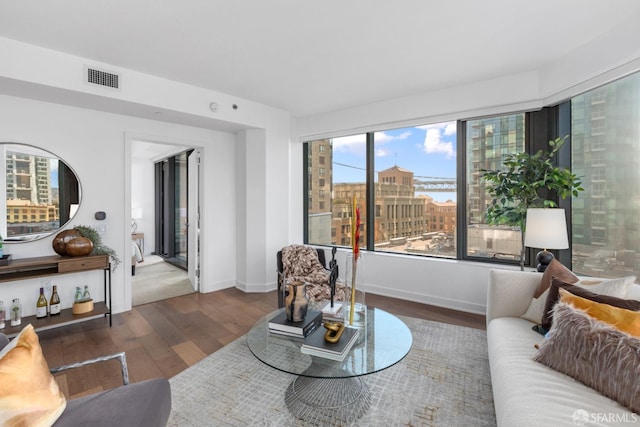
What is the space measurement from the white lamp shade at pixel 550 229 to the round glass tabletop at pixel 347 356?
56.6 inches

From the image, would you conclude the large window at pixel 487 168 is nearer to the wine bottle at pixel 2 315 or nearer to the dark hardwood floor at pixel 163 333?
the dark hardwood floor at pixel 163 333

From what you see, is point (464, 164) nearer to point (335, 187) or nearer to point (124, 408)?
point (335, 187)

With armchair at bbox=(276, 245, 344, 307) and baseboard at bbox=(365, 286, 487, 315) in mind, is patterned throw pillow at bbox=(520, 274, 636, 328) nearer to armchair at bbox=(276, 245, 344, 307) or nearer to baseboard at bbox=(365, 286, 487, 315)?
baseboard at bbox=(365, 286, 487, 315)

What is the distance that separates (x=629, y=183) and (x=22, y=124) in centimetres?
564

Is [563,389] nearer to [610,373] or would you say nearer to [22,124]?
[610,373]

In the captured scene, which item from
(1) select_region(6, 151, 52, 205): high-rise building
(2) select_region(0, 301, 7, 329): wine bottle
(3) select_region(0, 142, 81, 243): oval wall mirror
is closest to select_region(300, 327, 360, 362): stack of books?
(2) select_region(0, 301, 7, 329): wine bottle

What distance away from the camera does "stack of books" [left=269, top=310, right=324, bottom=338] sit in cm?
205

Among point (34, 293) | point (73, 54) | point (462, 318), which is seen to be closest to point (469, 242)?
point (462, 318)

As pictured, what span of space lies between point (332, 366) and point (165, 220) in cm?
643

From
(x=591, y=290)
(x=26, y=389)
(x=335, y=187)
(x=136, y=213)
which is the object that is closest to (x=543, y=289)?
(x=591, y=290)

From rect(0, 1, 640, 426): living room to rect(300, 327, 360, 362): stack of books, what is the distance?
7.34 ft

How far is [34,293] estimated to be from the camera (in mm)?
3199

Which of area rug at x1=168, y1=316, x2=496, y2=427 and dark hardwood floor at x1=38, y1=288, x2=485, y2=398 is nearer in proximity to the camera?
area rug at x1=168, y1=316, x2=496, y2=427

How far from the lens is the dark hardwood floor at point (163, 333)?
7.88ft
